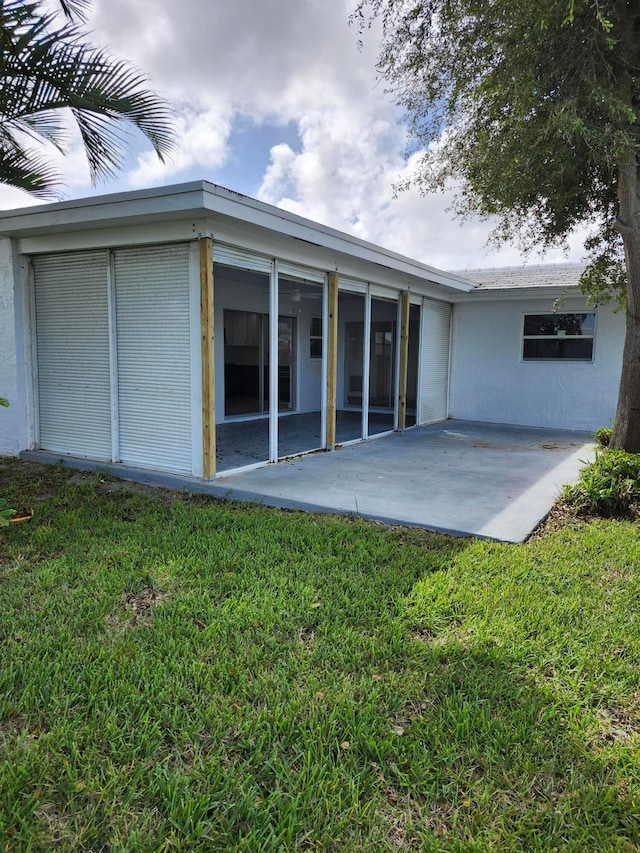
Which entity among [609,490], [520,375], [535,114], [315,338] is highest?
[535,114]

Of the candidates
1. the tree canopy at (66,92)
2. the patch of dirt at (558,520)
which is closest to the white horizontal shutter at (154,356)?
the tree canopy at (66,92)

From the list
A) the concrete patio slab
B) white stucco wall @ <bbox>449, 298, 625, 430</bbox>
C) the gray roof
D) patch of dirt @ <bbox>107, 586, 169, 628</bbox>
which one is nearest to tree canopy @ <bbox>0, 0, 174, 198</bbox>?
the concrete patio slab

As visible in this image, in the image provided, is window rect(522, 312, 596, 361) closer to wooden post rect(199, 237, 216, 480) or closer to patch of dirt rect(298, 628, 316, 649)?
wooden post rect(199, 237, 216, 480)

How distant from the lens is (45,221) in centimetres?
635

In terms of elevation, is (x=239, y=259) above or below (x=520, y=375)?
above

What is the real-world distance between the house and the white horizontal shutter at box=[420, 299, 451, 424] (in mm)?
52

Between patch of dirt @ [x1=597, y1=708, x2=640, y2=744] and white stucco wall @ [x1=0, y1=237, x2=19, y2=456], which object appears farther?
white stucco wall @ [x1=0, y1=237, x2=19, y2=456]

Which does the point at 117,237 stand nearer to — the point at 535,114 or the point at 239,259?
the point at 239,259

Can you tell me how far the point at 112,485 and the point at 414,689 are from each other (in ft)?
15.1

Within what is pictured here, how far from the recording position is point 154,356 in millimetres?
6523

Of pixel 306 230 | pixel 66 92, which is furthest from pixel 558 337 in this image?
pixel 66 92

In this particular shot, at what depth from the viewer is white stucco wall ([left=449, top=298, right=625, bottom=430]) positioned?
10.9 metres

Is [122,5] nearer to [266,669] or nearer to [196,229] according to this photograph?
[196,229]

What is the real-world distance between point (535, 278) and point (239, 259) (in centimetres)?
785
